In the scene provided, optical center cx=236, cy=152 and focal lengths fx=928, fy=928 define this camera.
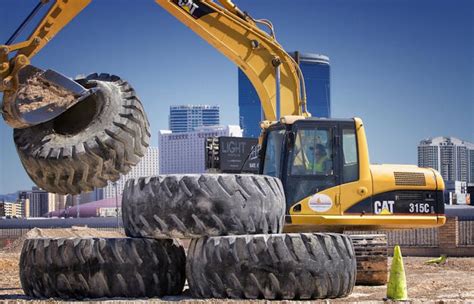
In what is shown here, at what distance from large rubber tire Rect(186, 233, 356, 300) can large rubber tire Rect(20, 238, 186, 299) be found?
0.55 meters

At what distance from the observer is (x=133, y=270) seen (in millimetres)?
10602

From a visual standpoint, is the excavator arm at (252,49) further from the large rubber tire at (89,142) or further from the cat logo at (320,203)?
the large rubber tire at (89,142)

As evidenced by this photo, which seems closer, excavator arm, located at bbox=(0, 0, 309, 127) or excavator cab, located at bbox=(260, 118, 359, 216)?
excavator cab, located at bbox=(260, 118, 359, 216)

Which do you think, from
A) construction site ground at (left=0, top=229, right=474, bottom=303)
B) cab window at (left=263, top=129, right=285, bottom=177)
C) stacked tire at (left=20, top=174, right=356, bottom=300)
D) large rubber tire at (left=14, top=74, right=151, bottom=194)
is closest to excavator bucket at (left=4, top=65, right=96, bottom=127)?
large rubber tire at (left=14, top=74, right=151, bottom=194)

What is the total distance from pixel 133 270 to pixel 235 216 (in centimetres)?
134

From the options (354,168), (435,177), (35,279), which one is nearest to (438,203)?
(435,177)

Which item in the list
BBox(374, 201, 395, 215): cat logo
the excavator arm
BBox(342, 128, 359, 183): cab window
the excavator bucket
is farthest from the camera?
the excavator arm

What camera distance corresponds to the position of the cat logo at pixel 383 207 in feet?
48.4

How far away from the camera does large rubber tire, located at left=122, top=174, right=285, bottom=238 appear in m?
10.4

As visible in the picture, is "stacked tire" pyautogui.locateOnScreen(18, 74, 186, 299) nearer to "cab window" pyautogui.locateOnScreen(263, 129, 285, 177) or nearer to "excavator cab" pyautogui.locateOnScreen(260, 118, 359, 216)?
"cab window" pyautogui.locateOnScreen(263, 129, 285, 177)

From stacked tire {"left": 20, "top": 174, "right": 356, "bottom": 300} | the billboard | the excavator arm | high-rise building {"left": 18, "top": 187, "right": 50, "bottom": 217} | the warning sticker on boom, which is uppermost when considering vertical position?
the warning sticker on boom

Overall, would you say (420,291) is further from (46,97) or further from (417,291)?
(46,97)

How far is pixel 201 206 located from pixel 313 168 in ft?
14.3

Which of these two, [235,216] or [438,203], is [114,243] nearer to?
[235,216]
